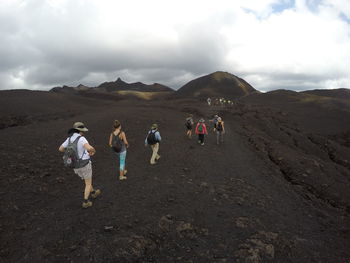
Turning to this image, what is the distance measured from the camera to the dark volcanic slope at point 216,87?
142375mm

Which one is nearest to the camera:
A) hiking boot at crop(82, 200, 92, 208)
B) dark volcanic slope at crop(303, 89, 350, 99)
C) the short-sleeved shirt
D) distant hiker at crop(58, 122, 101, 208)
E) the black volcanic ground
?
the black volcanic ground

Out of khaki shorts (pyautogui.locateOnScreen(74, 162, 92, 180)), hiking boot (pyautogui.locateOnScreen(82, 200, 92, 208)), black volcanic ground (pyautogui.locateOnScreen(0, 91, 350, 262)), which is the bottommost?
black volcanic ground (pyautogui.locateOnScreen(0, 91, 350, 262))

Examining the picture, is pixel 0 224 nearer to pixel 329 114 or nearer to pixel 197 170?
pixel 197 170

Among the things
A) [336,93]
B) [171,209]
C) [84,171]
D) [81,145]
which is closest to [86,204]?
[84,171]

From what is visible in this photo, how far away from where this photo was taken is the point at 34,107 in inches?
1736

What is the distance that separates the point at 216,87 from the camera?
15150 cm

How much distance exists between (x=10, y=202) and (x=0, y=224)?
4.70ft

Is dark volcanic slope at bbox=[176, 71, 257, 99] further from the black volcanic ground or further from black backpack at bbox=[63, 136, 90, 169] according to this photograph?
black backpack at bbox=[63, 136, 90, 169]

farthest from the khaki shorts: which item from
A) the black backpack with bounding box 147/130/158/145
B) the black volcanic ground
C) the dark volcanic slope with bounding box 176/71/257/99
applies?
the dark volcanic slope with bounding box 176/71/257/99

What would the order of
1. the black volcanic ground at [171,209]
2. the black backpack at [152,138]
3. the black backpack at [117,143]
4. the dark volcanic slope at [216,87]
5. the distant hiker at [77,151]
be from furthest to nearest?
the dark volcanic slope at [216,87] < the black backpack at [152,138] < the black backpack at [117,143] < the distant hiker at [77,151] < the black volcanic ground at [171,209]

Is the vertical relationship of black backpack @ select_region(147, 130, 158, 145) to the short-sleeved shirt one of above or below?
below

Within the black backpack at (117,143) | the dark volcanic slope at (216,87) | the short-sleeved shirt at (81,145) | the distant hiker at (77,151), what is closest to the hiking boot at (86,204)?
the distant hiker at (77,151)

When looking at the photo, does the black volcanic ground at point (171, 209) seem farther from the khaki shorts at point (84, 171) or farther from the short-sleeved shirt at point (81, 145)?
the short-sleeved shirt at point (81, 145)

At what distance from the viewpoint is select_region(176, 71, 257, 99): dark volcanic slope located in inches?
5605
